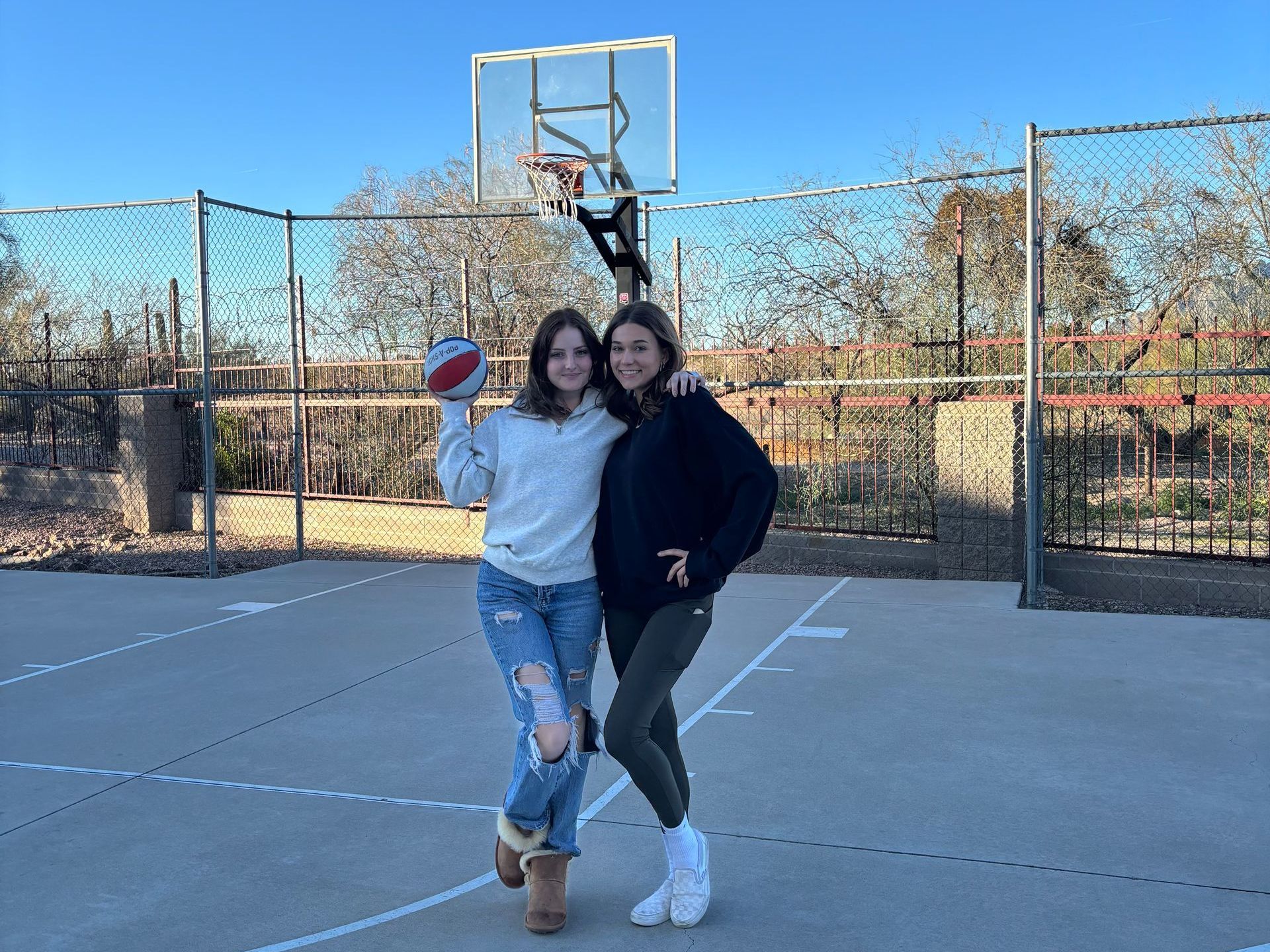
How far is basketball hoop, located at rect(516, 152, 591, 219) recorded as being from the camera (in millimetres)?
8820

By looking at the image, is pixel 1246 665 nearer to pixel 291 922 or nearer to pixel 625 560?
pixel 625 560

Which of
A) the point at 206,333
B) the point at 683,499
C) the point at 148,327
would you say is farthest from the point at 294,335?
the point at 683,499

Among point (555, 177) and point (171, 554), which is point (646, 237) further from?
point (171, 554)

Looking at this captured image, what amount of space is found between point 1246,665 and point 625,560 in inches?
166

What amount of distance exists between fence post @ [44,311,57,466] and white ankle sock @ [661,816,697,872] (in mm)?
13468

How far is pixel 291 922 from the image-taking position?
3092 millimetres

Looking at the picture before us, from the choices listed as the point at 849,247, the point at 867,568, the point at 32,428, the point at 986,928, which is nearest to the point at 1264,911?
the point at 986,928

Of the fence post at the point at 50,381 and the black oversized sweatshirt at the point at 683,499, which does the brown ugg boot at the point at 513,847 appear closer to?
the black oversized sweatshirt at the point at 683,499

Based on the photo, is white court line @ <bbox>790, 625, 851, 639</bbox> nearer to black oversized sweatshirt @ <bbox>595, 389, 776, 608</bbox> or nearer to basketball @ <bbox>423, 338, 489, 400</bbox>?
black oversized sweatshirt @ <bbox>595, 389, 776, 608</bbox>

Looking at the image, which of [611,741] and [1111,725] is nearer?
[611,741]

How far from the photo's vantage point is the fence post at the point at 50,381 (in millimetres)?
14445

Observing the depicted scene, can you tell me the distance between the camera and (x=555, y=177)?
884 cm

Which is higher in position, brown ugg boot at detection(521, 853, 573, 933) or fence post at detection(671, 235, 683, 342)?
fence post at detection(671, 235, 683, 342)

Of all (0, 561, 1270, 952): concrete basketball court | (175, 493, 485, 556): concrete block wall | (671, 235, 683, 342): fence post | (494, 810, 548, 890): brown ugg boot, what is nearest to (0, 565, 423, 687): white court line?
(0, 561, 1270, 952): concrete basketball court
